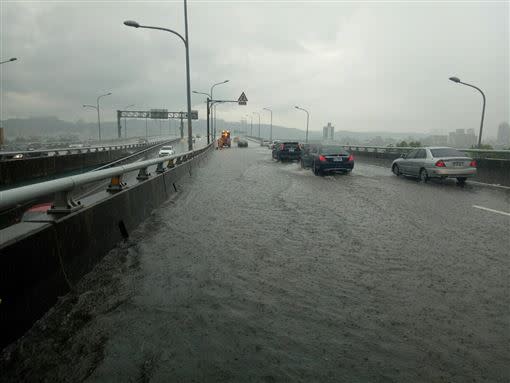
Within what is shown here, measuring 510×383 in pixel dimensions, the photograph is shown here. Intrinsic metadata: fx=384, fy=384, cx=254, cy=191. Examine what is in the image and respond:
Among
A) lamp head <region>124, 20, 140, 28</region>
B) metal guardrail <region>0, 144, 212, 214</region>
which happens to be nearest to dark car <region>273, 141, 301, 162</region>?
lamp head <region>124, 20, 140, 28</region>

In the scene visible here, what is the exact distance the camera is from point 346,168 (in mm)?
19391

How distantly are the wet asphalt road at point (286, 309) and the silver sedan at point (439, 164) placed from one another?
791cm

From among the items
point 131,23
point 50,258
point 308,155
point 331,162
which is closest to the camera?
point 50,258

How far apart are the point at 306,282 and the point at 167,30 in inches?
877

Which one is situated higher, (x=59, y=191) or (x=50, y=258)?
(x=59, y=191)

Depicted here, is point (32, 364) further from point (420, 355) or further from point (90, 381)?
point (420, 355)

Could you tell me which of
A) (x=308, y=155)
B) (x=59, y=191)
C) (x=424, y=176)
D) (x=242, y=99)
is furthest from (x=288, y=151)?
(x=59, y=191)

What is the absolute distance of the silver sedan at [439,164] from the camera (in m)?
14.8

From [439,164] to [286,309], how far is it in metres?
13.2

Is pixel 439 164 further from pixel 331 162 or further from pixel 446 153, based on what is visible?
pixel 331 162

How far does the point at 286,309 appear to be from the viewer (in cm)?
384

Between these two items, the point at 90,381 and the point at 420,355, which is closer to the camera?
the point at 90,381

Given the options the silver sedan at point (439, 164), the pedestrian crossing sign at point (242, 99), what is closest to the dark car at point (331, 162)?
the silver sedan at point (439, 164)

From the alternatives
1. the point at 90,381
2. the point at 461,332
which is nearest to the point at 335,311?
the point at 461,332
